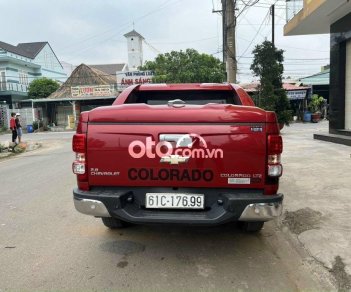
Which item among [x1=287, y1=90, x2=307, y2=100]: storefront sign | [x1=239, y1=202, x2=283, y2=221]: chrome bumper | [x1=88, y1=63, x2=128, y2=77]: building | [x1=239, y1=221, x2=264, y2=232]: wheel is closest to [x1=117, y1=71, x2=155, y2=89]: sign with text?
[x1=287, y1=90, x2=307, y2=100]: storefront sign

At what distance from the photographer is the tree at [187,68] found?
123ft

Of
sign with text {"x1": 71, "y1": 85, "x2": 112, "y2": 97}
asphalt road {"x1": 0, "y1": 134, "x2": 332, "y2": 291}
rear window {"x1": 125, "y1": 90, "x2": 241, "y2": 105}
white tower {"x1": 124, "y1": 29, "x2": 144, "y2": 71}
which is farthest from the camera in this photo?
white tower {"x1": 124, "y1": 29, "x2": 144, "y2": 71}

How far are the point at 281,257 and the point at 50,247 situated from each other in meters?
2.55

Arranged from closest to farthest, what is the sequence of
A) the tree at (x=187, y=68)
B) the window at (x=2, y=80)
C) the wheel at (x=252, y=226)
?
the wheel at (x=252, y=226)
the tree at (x=187, y=68)
the window at (x=2, y=80)

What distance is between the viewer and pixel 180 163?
3.70 metres

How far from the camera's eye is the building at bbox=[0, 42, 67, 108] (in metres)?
42.1

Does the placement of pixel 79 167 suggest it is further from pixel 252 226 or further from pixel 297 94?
pixel 297 94

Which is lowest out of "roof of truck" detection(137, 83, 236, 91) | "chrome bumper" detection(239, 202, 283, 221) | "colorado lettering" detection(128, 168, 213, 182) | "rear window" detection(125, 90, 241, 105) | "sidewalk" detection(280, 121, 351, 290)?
"sidewalk" detection(280, 121, 351, 290)

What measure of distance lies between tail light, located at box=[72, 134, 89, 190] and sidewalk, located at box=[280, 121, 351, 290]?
249 centimetres

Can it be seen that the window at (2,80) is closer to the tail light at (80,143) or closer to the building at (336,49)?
the building at (336,49)

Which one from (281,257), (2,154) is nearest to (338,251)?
(281,257)

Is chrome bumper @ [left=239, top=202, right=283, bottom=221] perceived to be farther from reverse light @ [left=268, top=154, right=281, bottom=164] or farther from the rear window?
the rear window

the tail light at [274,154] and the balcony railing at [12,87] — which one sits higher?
the balcony railing at [12,87]

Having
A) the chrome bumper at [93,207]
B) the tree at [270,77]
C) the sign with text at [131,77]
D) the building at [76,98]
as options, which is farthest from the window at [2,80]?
the chrome bumper at [93,207]
